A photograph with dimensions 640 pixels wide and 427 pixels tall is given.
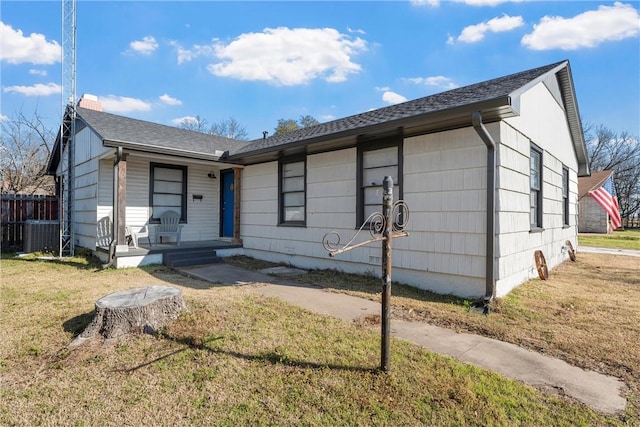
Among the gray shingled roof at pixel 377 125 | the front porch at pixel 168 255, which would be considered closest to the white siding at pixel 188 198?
the gray shingled roof at pixel 377 125

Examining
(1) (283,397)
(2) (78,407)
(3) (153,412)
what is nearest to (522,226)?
(1) (283,397)

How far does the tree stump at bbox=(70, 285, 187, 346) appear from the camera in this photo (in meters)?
3.32

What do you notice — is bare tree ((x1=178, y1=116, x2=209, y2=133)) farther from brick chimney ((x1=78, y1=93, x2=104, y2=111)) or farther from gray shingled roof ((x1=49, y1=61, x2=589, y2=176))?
gray shingled roof ((x1=49, y1=61, x2=589, y2=176))

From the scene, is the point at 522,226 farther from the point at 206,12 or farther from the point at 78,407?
the point at 206,12

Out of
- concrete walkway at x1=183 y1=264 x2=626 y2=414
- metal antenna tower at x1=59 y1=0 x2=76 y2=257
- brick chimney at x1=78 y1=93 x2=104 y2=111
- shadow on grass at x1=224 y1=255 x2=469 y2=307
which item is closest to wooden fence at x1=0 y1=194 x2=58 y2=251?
metal antenna tower at x1=59 y1=0 x2=76 y2=257

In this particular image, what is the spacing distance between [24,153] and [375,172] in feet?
76.7

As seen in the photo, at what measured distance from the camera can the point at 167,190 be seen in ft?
30.3

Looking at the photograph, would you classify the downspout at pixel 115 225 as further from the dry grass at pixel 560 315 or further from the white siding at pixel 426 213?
the dry grass at pixel 560 315

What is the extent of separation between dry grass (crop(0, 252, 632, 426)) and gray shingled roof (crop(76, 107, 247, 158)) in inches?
170

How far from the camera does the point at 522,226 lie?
553cm

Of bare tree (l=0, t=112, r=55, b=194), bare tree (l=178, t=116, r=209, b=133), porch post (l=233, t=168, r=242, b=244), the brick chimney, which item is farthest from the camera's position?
bare tree (l=178, t=116, r=209, b=133)

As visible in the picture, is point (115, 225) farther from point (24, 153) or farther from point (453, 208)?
point (24, 153)

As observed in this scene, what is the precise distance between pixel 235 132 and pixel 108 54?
79.0 ft

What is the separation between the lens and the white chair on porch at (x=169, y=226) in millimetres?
8805
